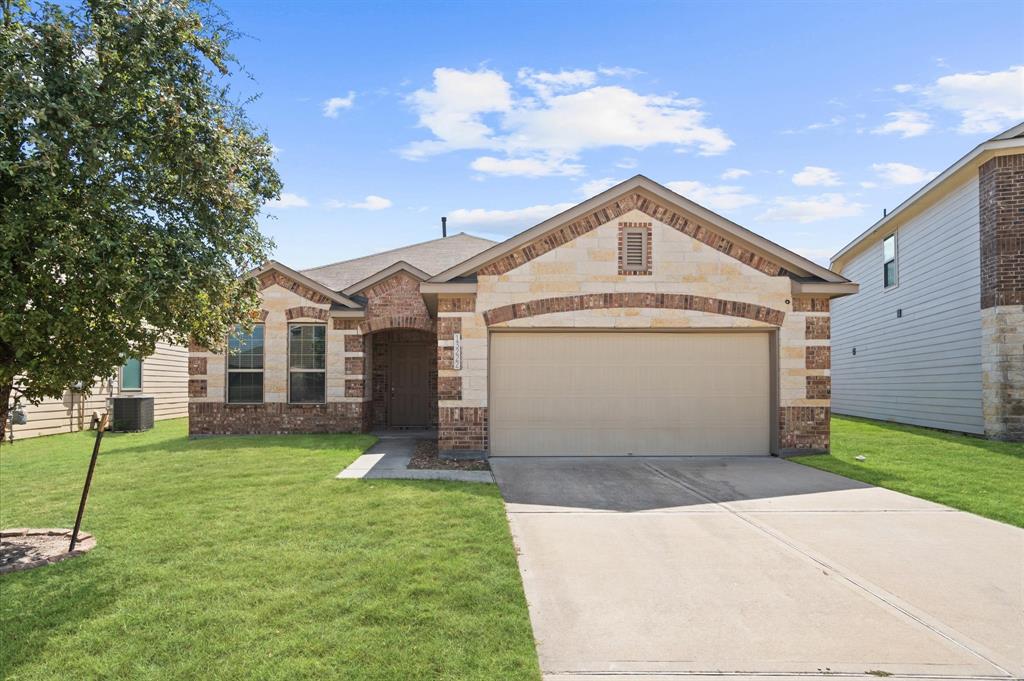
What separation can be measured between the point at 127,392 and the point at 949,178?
2499 cm

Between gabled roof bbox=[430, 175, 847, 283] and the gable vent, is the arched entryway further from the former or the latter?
the gable vent

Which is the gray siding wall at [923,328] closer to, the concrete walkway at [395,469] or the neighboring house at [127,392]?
the concrete walkway at [395,469]

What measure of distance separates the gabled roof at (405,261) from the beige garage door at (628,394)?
6441 mm

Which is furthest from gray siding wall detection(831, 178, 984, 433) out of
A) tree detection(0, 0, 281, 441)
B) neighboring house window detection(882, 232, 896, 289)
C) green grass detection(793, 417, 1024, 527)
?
tree detection(0, 0, 281, 441)

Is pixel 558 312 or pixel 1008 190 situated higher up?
pixel 1008 190

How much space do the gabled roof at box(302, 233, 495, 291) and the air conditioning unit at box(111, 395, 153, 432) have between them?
20.3 feet

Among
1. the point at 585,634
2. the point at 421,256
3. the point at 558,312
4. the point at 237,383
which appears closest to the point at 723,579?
the point at 585,634

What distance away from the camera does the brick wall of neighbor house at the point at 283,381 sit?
54.5 feet

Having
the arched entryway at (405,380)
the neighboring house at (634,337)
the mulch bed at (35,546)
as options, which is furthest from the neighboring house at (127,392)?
the mulch bed at (35,546)

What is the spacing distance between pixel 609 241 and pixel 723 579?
7947mm

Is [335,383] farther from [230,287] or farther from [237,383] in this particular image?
[230,287]

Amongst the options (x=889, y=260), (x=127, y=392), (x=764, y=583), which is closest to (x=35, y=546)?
(x=764, y=583)

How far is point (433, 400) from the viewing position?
18.9 metres

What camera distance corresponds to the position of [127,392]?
20.4 meters
